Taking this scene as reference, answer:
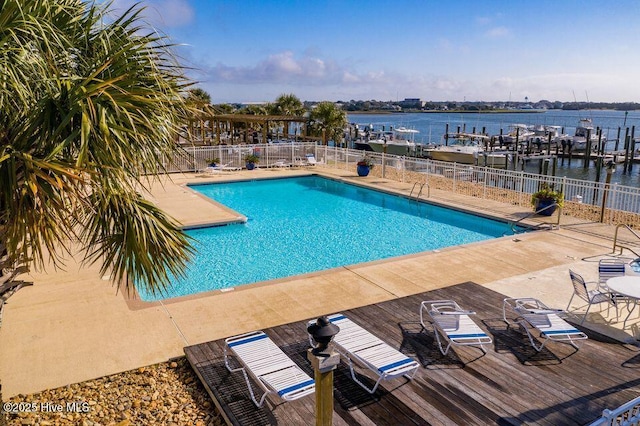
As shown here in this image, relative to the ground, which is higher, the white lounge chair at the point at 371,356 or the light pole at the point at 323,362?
the light pole at the point at 323,362

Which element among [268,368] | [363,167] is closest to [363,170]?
[363,167]

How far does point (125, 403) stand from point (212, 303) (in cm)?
265

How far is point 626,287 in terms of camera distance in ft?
21.2

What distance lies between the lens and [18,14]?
10.3 feet

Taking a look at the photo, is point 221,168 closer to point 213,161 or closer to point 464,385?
point 213,161

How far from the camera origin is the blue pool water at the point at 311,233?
34.8 ft

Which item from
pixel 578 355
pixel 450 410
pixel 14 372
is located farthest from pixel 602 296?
pixel 14 372

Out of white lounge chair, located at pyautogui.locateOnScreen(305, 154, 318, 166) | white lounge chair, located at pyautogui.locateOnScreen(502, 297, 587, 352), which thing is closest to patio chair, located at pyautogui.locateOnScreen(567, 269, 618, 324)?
white lounge chair, located at pyautogui.locateOnScreen(502, 297, 587, 352)

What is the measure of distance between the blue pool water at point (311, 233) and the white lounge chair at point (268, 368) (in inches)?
122

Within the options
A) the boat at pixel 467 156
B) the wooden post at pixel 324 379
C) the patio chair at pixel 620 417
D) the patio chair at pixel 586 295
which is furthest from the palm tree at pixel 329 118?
the wooden post at pixel 324 379

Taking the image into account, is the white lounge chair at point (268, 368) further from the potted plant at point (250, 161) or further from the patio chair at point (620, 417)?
the potted plant at point (250, 161)

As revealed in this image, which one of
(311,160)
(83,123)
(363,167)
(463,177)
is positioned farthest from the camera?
(311,160)

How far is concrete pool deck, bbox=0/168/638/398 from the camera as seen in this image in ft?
18.9

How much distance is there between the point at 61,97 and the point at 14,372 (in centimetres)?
404
